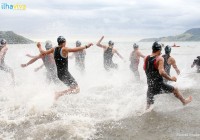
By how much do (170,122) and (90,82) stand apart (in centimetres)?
848

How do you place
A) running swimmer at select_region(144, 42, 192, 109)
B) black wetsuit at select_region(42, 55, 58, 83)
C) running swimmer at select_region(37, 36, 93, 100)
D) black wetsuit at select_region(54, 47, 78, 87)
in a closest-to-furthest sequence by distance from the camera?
running swimmer at select_region(144, 42, 192, 109), running swimmer at select_region(37, 36, 93, 100), black wetsuit at select_region(54, 47, 78, 87), black wetsuit at select_region(42, 55, 58, 83)

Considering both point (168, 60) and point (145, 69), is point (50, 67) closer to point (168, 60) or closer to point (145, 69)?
point (168, 60)

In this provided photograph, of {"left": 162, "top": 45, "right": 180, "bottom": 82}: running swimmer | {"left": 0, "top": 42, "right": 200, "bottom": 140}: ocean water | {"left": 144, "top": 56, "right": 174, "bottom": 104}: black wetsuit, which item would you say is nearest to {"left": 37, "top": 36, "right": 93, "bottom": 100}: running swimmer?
{"left": 0, "top": 42, "right": 200, "bottom": 140}: ocean water

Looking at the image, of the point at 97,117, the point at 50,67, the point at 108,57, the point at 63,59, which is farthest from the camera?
the point at 108,57

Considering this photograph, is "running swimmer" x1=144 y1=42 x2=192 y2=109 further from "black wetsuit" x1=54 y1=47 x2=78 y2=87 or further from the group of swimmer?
"black wetsuit" x1=54 y1=47 x2=78 y2=87

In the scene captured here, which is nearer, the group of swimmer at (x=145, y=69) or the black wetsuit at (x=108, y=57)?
the group of swimmer at (x=145, y=69)

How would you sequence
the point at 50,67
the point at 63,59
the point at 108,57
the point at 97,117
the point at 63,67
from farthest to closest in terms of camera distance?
the point at 108,57, the point at 50,67, the point at 63,67, the point at 63,59, the point at 97,117

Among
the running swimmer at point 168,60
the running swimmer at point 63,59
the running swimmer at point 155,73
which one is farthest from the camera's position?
the running swimmer at point 168,60

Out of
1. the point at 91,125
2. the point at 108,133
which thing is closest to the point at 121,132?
the point at 108,133

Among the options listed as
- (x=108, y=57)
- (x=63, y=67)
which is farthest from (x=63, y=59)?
(x=108, y=57)

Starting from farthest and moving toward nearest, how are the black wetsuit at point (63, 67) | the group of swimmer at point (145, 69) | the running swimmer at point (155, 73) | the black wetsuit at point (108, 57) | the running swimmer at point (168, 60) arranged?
1. the black wetsuit at point (108, 57)
2. the running swimmer at point (168, 60)
3. the black wetsuit at point (63, 67)
4. the group of swimmer at point (145, 69)
5. the running swimmer at point (155, 73)

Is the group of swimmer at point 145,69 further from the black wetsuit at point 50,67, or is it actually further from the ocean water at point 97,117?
the ocean water at point 97,117

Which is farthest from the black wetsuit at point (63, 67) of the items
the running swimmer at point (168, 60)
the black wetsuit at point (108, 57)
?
the black wetsuit at point (108, 57)

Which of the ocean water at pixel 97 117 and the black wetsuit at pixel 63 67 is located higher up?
the black wetsuit at pixel 63 67
